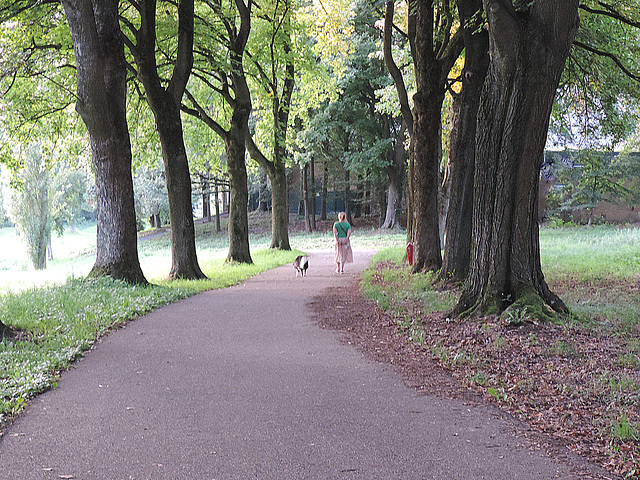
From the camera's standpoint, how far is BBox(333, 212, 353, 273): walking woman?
17.0 meters

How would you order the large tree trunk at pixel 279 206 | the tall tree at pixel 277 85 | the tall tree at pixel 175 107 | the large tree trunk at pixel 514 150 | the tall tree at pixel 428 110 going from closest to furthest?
the large tree trunk at pixel 514 150
the tall tree at pixel 428 110
the tall tree at pixel 175 107
the tall tree at pixel 277 85
the large tree trunk at pixel 279 206

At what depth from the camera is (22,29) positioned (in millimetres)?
14789

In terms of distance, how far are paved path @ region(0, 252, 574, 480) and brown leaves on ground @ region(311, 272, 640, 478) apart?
0.34 metres

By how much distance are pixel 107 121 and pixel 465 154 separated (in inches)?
317

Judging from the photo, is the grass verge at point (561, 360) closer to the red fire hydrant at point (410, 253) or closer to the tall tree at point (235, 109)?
the red fire hydrant at point (410, 253)

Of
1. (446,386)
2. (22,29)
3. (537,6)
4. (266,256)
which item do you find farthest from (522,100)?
(266,256)

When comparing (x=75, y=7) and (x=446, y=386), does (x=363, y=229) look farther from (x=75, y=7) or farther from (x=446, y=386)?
(x=446, y=386)

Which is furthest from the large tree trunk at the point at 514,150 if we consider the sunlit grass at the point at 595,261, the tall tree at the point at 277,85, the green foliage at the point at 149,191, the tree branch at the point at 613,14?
the green foliage at the point at 149,191

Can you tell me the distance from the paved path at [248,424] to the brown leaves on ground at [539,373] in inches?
13.5

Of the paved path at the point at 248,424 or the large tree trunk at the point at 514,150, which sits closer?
the paved path at the point at 248,424

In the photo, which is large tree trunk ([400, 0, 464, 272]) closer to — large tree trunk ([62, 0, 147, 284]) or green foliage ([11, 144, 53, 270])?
large tree trunk ([62, 0, 147, 284])

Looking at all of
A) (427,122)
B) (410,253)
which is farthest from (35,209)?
(427,122)

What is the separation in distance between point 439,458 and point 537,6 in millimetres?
6531

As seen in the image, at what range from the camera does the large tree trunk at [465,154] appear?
38.8 feet
